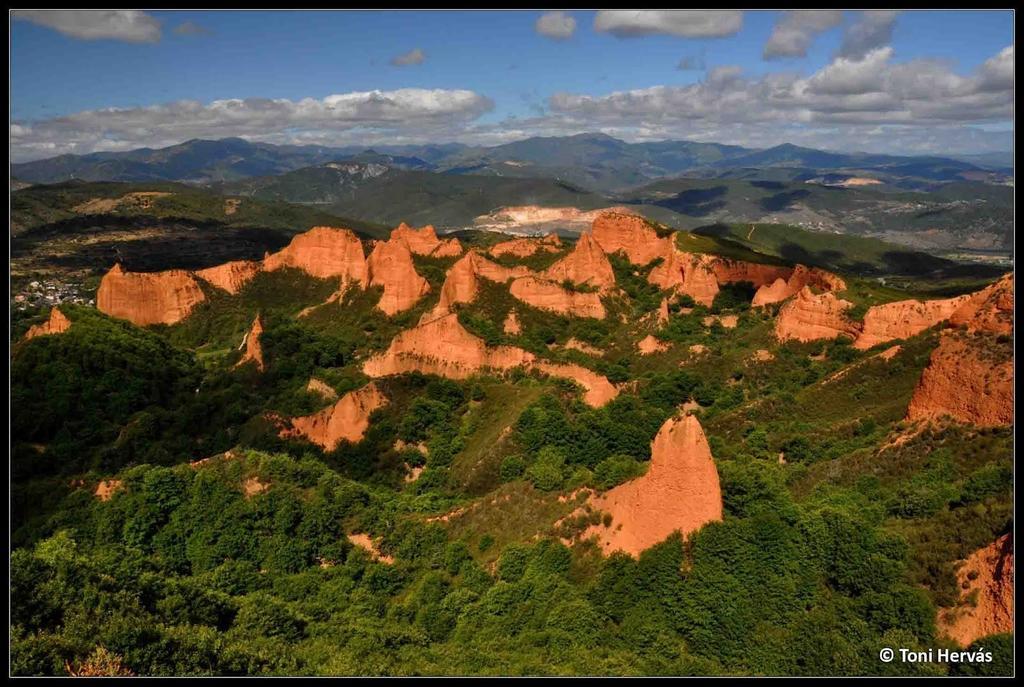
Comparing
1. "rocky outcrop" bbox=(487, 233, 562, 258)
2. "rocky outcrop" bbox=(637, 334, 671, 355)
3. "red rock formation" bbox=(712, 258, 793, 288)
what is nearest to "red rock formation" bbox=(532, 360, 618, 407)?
"rocky outcrop" bbox=(637, 334, 671, 355)

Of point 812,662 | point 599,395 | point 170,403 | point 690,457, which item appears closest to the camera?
point 812,662

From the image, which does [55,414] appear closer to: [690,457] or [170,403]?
[170,403]

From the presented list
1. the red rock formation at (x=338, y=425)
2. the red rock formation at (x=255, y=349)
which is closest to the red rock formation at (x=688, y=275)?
the red rock formation at (x=338, y=425)

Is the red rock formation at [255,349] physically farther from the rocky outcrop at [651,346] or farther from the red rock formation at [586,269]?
the rocky outcrop at [651,346]

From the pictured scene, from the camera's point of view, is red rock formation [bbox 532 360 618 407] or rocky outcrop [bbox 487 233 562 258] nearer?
red rock formation [bbox 532 360 618 407]

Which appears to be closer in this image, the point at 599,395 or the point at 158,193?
the point at 599,395

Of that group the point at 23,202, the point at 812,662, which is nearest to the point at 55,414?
the point at 812,662

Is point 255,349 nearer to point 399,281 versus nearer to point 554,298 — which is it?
point 399,281

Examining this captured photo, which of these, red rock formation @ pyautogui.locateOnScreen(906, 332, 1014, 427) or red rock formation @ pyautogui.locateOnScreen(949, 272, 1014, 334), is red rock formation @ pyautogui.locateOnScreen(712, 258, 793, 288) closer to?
red rock formation @ pyautogui.locateOnScreen(949, 272, 1014, 334)
